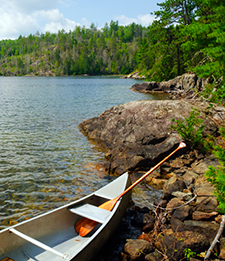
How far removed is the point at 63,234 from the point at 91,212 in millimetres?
859

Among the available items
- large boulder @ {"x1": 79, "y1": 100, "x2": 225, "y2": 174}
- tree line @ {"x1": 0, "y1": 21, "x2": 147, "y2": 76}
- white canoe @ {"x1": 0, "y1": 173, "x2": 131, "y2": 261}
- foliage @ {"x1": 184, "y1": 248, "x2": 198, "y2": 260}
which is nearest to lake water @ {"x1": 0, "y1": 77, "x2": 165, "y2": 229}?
large boulder @ {"x1": 79, "y1": 100, "x2": 225, "y2": 174}

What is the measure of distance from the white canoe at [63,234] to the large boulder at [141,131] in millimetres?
3248

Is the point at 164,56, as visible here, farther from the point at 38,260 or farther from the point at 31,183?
the point at 38,260

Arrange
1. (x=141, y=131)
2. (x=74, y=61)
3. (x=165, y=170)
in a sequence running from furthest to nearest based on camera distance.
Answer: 1. (x=74, y=61)
2. (x=141, y=131)
3. (x=165, y=170)

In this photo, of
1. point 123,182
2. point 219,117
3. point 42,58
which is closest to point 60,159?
point 123,182

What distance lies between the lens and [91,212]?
5781 millimetres

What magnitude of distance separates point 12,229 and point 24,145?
8.44m

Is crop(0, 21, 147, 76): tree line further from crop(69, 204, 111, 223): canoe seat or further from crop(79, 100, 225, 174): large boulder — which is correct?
crop(69, 204, 111, 223): canoe seat

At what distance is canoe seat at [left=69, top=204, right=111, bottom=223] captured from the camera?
5531 millimetres

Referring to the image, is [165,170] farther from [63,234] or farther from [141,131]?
[63,234]

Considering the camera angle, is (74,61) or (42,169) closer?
(42,169)

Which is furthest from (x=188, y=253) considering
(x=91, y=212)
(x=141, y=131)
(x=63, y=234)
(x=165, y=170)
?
(x=141, y=131)

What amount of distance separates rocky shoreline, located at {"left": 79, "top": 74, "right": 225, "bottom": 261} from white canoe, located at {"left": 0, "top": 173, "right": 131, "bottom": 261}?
719mm

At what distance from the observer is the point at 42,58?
181875mm
